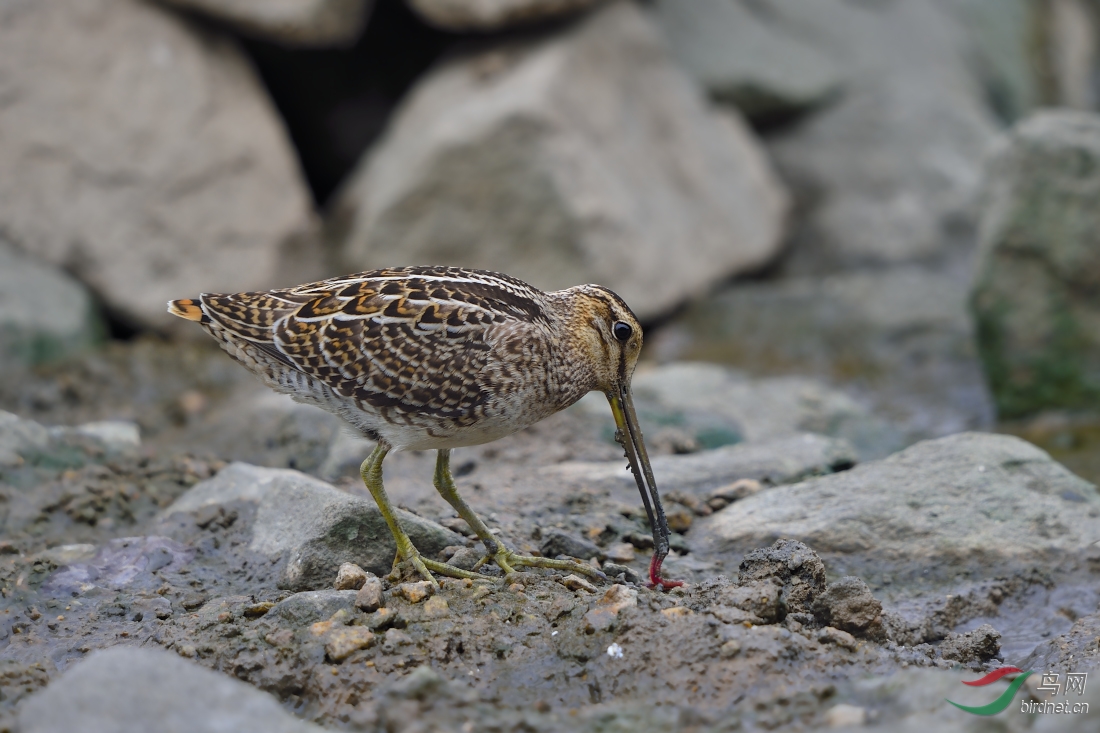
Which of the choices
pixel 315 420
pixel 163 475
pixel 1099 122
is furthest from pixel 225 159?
pixel 1099 122

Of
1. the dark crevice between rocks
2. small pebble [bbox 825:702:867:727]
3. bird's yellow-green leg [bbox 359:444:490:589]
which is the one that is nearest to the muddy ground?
small pebble [bbox 825:702:867:727]

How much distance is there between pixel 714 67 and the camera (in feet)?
39.8

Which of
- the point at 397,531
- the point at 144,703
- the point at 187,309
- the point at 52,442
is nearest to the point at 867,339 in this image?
the point at 397,531

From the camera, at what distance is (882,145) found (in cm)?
1231

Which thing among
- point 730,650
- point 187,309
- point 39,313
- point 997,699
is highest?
point 187,309

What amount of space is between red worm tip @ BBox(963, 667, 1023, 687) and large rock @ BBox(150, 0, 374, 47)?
316 inches

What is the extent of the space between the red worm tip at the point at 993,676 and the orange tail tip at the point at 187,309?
373cm

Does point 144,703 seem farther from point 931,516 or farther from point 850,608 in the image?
point 931,516

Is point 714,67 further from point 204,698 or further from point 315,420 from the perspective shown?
point 204,698

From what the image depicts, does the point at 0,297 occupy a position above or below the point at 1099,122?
below

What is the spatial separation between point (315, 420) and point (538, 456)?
155cm

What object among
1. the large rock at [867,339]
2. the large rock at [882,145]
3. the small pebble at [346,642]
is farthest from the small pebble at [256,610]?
the large rock at [882,145]

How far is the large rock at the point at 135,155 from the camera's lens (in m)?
9.55

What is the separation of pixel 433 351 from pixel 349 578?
1.02 m
